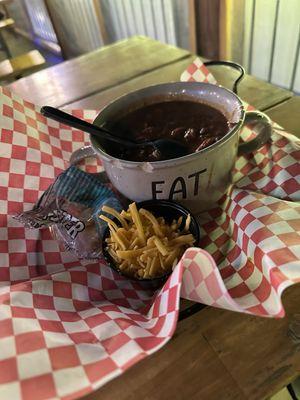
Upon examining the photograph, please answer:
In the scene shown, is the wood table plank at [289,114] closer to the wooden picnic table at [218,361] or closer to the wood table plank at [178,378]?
the wooden picnic table at [218,361]

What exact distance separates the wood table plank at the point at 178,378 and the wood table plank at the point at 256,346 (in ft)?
0.05

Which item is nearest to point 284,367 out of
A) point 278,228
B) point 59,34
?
point 278,228

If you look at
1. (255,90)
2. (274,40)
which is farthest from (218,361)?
(274,40)

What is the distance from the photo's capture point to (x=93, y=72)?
4.91 feet

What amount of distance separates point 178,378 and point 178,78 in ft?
3.48

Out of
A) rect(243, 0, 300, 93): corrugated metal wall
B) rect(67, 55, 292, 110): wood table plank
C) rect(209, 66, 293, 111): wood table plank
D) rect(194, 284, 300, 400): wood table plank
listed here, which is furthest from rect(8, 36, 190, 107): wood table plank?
rect(194, 284, 300, 400): wood table plank

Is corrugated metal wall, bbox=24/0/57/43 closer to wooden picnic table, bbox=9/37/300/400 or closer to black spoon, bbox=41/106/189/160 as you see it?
black spoon, bbox=41/106/189/160

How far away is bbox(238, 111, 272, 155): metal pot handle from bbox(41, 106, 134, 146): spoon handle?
26 centimetres

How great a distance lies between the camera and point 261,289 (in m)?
0.56

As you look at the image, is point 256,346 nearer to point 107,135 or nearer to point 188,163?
point 188,163

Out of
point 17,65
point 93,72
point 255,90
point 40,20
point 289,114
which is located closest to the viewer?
point 289,114

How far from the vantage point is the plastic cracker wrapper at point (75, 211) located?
734mm

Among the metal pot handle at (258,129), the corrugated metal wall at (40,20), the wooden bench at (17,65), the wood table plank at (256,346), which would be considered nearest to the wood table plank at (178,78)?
the metal pot handle at (258,129)

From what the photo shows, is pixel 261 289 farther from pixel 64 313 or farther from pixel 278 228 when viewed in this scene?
pixel 64 313
